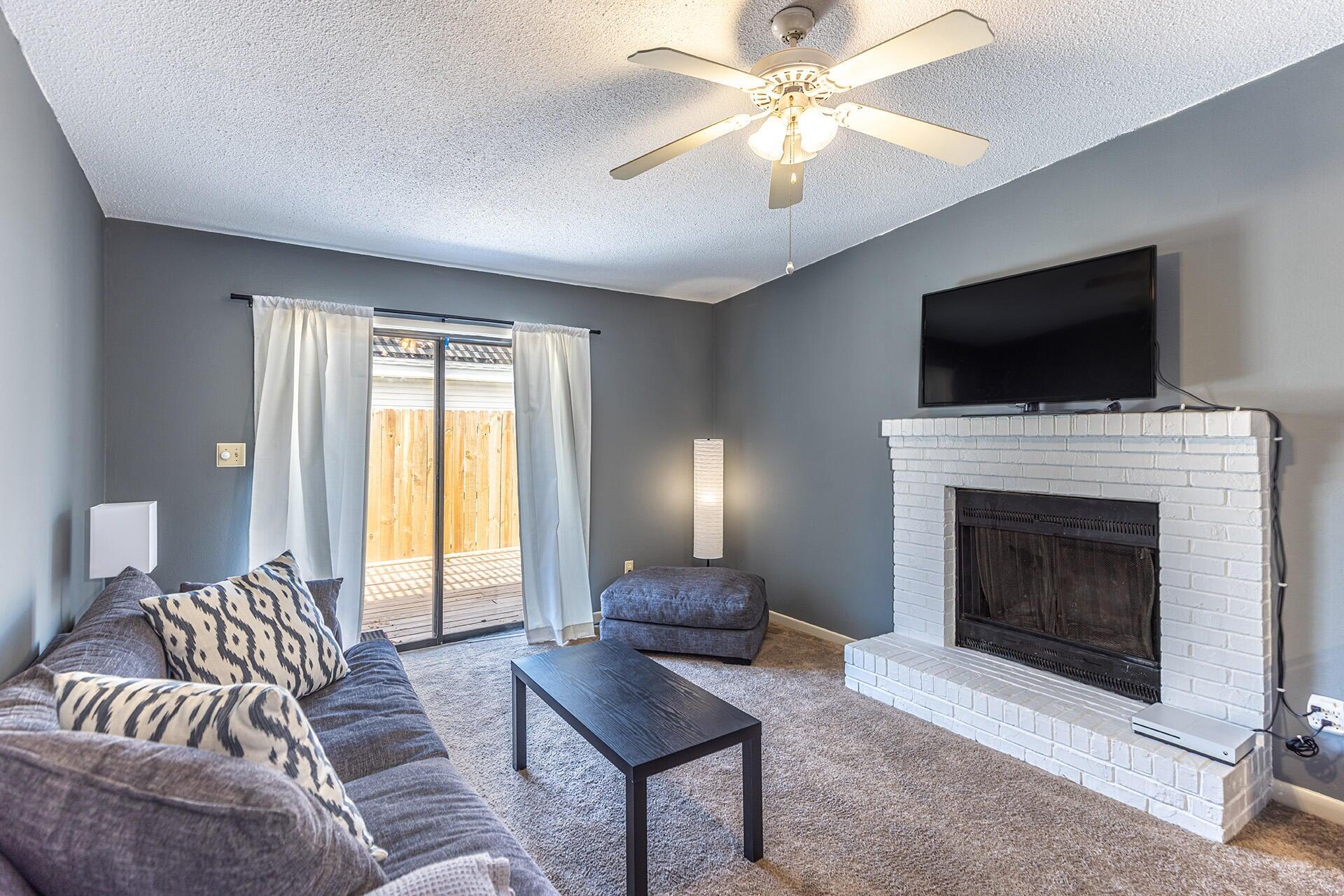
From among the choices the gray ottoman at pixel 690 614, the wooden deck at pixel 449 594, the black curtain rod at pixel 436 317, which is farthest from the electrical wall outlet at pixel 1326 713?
the black curtain rod at pixel 436 317

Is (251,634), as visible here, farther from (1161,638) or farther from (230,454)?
(1161,638)

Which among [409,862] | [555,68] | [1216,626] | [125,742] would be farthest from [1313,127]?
[125,742]

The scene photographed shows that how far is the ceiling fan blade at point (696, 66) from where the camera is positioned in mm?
1496

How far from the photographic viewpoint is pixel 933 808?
2.20m

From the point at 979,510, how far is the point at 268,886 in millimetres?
3090

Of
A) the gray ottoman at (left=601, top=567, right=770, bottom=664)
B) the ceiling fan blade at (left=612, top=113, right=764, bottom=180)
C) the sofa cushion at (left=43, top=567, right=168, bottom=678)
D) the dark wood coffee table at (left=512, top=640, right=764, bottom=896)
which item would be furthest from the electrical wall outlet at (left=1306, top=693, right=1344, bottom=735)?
the sofa cushion at (left=43, top=567, right=168, bottom=678)

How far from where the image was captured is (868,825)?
2113 mm

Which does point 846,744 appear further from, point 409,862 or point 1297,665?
point 409,862

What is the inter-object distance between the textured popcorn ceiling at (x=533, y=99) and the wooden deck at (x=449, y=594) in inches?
81.8

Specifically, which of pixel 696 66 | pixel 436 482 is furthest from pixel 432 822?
pixel 436 482

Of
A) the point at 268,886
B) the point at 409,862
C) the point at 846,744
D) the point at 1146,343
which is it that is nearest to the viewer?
the point at 268,886

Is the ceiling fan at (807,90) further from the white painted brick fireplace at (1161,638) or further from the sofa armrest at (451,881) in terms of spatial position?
the sofa armrest at (451,881)

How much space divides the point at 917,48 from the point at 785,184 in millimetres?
564

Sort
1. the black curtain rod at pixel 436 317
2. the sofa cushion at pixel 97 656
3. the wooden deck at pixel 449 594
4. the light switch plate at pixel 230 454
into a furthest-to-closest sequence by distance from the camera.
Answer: the wooden deck at pixel 449 594 < the black curtain rod at pixel 436 317 < the light switch plate at pixel 230 454 < the sofa cushion at pixel 97 656
